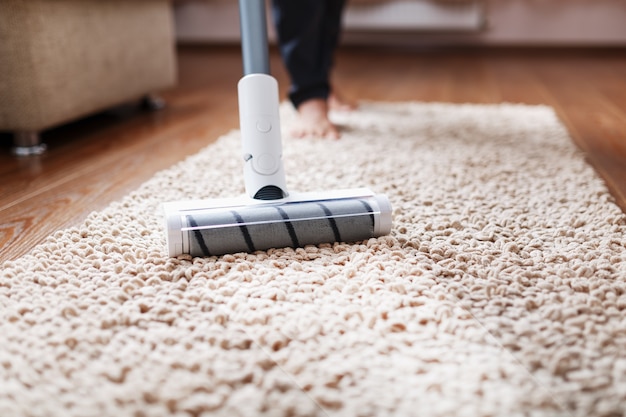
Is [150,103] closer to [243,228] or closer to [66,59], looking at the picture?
[66,59]

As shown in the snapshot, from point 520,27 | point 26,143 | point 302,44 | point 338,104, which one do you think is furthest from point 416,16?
point 26,143

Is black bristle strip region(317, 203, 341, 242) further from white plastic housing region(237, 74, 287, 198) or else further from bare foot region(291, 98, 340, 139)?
bare foot region(291, 98, 340, 139)

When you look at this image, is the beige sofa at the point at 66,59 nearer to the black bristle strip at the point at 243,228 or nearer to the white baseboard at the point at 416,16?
the black bristle strip at the point at 243,228

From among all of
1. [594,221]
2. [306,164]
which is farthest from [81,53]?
[594,221]

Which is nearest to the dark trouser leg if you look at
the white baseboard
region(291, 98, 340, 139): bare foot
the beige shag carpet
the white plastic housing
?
region(291, 98, 340, 139): bare foot

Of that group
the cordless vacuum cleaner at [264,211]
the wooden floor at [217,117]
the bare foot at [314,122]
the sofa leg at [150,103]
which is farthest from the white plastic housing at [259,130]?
the sofa leg at [150,103]

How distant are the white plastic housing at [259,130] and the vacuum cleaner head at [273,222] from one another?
0.11ft

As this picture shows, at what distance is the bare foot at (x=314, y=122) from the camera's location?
136 centimetres

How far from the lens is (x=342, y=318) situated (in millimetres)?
582

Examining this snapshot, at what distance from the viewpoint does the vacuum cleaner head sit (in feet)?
2.27

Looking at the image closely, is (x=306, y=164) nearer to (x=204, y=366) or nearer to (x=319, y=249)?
(x=319, y=249)

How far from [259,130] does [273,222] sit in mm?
114

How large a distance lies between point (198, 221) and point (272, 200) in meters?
0.10

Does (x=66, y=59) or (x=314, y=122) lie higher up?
(x=66, y=59)
